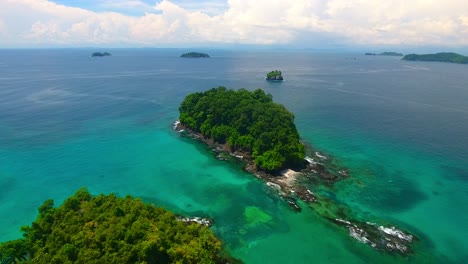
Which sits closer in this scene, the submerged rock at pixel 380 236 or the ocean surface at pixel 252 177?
the submerged rock at pixel 380 236

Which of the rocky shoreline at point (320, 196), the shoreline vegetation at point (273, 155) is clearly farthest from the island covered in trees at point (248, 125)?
the rocky shoreline at point (320, 196)

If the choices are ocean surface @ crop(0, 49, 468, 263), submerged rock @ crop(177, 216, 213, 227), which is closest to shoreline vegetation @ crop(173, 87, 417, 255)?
ocean surface @ crop(0, 49, 468, 263)

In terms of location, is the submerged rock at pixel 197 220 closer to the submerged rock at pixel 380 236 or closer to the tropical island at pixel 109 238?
the tropical island at pixel 109 238

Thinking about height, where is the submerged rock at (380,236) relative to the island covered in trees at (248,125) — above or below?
below

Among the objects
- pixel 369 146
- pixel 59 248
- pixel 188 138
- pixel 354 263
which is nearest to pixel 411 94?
pixel 369 146

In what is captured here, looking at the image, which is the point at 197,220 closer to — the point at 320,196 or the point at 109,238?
the point at 109,238

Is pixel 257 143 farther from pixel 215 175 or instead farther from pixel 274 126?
pixel 215 175

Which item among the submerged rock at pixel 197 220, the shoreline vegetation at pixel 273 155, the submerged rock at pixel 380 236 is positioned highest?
the shoreline vegetation at pixel 273 155
